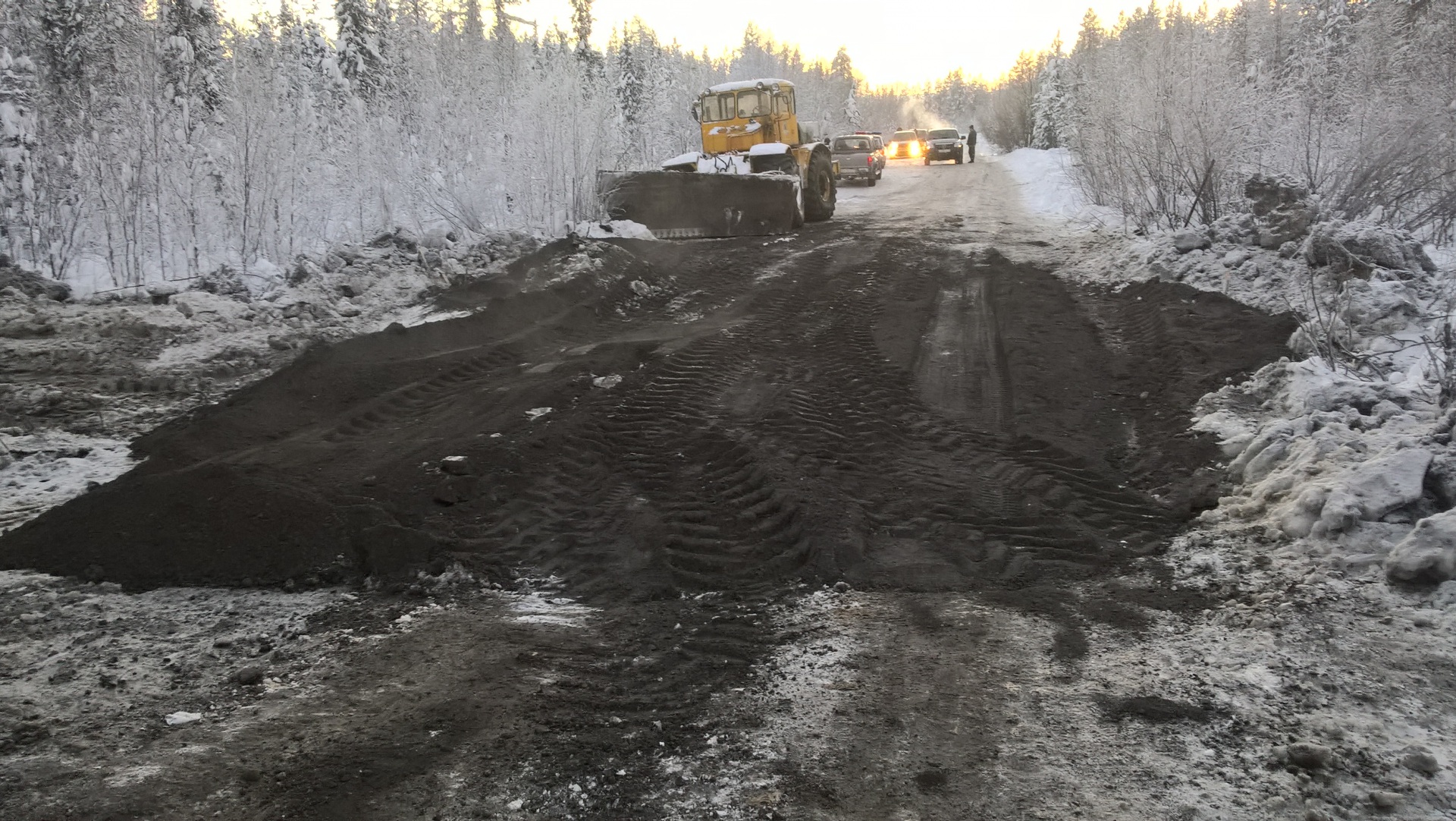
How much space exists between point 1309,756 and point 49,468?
6959 millimetres

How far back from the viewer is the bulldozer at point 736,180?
15.2 metres

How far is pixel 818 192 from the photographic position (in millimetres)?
18031

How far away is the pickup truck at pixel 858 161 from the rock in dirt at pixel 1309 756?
2740cm

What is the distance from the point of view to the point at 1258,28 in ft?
183

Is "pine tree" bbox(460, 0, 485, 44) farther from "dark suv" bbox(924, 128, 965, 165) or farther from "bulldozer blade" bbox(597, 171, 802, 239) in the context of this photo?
"bulldozer blade" bbox(597, 171, 802, 239)

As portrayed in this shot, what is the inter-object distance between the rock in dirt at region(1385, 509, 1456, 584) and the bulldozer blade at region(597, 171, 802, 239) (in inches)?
498

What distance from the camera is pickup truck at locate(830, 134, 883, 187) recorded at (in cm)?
2878

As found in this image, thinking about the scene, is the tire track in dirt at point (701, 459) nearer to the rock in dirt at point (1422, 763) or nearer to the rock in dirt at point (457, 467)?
the rock in dirt at point (457, 467)

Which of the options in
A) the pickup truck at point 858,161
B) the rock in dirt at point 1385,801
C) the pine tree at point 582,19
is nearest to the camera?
the rock in dirt at point 1385,801

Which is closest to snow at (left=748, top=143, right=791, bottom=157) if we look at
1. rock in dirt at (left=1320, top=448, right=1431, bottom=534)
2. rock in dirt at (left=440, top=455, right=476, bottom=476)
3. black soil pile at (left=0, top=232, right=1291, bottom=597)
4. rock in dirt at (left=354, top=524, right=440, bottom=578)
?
black soil pile at (left=0, top=232, right=1291, bottom=597)

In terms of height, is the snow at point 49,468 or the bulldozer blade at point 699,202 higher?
the bulldozer blade at point 699,202

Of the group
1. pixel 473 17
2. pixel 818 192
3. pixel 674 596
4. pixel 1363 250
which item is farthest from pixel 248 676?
pixel 473 17

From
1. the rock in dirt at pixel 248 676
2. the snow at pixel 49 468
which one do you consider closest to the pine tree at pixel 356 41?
the snow at pixel 49 468

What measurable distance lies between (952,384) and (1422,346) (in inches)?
130
